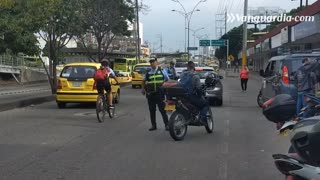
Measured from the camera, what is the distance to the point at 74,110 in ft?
59.3

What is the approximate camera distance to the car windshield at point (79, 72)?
18484 millimetres

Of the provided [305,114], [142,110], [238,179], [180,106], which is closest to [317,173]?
[305,114]

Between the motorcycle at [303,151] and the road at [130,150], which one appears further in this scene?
the road at [130,150]

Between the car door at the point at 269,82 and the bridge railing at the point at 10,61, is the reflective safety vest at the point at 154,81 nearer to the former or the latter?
the car door at the point at 269,82

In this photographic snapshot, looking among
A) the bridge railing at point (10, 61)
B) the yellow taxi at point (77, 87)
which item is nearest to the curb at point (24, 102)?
the yellow taxi at point (77, 87)

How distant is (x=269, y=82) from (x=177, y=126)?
741cm

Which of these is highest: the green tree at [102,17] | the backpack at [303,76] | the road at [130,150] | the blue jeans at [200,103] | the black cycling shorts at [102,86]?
the green tree at [102,17]

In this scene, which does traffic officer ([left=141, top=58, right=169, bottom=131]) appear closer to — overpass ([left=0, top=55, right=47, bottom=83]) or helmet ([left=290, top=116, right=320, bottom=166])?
helmet ([left=290, top=116, right=320, bottom=166])

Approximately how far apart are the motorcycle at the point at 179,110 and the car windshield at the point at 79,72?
7555 mm

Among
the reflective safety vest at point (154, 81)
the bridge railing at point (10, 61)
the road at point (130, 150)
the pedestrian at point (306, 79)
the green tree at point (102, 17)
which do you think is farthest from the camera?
the bridge railing at point (10, 61)

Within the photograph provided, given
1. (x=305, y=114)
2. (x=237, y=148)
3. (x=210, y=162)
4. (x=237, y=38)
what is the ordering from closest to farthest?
(x=305, y=114) → (x=210, y=162) → (x=237, y=148) → (x=237, y=38)

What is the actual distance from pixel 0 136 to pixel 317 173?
8682 millimetres

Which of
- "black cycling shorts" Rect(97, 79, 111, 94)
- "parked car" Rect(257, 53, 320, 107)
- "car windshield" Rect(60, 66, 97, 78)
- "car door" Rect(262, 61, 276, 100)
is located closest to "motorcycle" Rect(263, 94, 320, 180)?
"parked car" Rect(257, 53, 320, 107)

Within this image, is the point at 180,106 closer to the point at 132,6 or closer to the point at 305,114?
the point at 305,114
